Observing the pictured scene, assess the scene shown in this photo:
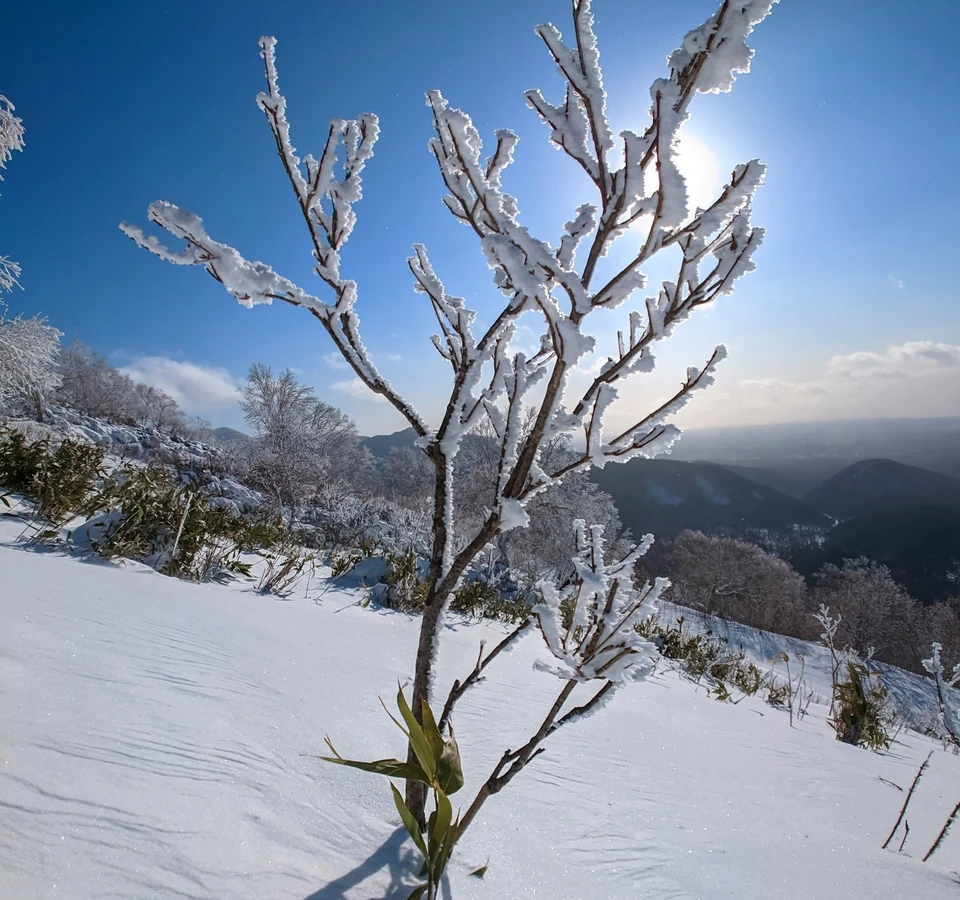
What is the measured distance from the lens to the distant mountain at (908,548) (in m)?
43.8

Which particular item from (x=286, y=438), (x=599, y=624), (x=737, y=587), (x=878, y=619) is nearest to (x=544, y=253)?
(x=599, y=624)

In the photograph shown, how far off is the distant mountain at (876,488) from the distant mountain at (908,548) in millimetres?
19537

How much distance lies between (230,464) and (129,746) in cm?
1796

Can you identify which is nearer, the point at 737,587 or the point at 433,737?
the point at 433,737

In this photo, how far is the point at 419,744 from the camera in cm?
80

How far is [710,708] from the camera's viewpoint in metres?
3.37

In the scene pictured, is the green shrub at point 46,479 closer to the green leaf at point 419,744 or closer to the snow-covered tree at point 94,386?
the green leaf at point 419,744

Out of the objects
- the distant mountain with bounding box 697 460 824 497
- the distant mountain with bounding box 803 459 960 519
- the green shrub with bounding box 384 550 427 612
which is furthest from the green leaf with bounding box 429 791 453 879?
the distant mountain with bounding box 697 460 824 497

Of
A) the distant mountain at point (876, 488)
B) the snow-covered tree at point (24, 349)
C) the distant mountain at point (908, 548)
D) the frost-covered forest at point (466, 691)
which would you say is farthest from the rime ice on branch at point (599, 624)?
the distant mountain at point (876, 488)

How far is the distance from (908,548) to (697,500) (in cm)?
2455

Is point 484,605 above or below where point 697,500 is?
below

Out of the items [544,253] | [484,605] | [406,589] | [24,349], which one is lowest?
[484,605]

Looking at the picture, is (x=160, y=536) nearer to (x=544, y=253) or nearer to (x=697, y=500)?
(x=544, y=253)

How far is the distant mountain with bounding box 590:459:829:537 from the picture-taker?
6488cm
